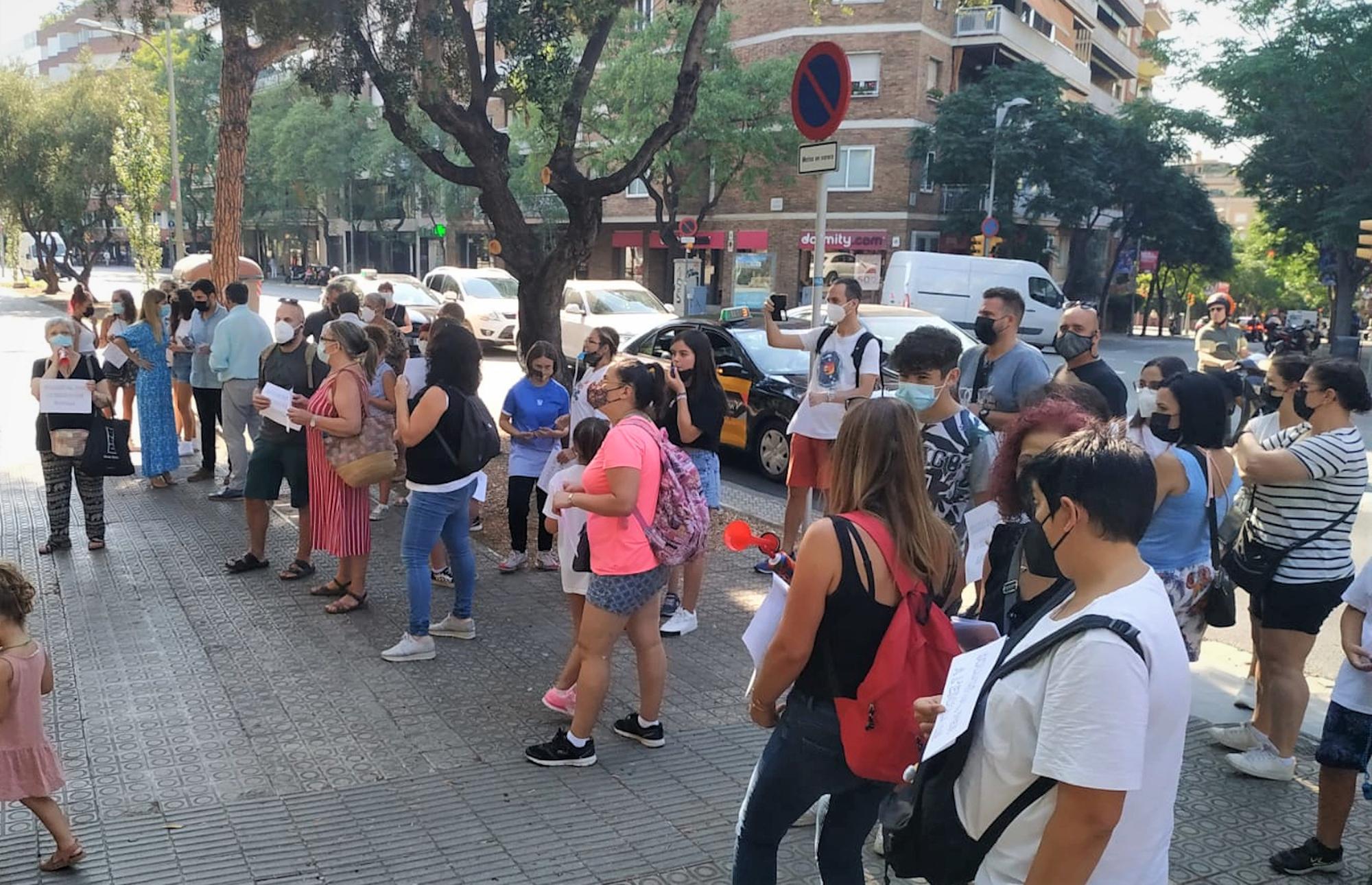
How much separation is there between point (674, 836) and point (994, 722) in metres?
2.25

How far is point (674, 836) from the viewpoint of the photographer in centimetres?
377

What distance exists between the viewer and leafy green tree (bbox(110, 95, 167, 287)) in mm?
22219

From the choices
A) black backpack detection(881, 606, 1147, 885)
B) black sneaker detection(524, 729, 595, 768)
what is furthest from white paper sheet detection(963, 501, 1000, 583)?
black sneaker detection(524, 729, 595, 768)

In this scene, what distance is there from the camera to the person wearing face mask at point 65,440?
6.81 meters

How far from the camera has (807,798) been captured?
2.61 m

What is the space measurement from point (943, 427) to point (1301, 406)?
1363 millimetres

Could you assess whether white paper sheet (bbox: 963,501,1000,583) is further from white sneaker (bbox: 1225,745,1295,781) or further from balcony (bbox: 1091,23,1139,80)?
balcony (bbox: 1091,23,1139,80)

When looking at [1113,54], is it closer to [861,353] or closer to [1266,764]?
[861,353]

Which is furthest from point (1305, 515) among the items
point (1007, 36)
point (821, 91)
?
point (1007, 36)

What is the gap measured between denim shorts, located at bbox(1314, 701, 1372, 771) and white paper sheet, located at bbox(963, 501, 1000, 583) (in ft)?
4.22

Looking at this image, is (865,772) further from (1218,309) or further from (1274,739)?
(1218,309)

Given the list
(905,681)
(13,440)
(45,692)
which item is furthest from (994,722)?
(13,440)

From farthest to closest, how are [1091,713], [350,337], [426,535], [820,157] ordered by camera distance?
[820,157] → [350,337] → [426,535] → [1091,713]

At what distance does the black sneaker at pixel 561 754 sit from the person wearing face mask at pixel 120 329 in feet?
19.1
